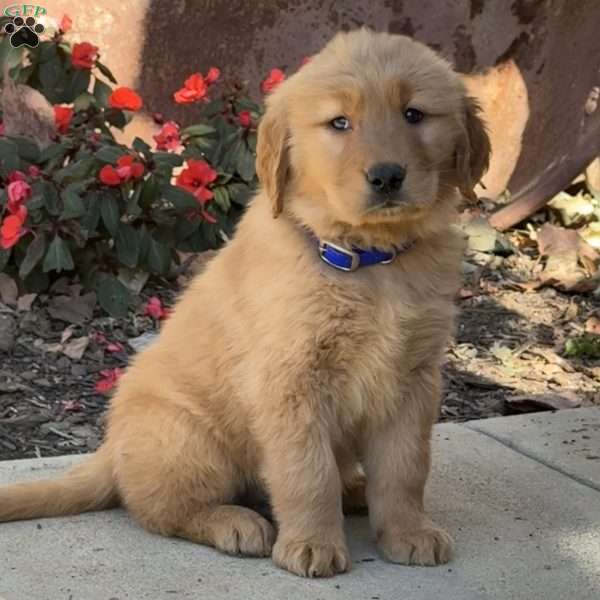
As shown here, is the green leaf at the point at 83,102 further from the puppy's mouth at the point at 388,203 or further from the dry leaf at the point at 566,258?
the puppy's mouth at the point at 388,203

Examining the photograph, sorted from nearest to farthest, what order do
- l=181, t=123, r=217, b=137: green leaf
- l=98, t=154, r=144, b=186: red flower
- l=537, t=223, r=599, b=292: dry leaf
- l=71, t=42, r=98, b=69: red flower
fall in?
l=98, t=154, r=144, b=186: red flower, l=71, t=42, r=98, b=69: red flower, l=181, t=123, r=217, b=137: green leaf, l=537, t=223, r=599, b=292: dry leaf

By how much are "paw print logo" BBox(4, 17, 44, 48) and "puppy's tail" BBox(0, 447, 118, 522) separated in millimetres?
2594

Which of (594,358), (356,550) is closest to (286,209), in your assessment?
(356,550)

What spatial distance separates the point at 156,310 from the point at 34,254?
1.83 feet

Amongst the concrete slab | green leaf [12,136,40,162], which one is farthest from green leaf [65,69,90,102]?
the concrete slab

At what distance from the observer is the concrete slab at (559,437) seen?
162 inches

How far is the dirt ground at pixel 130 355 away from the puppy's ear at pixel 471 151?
1.80m

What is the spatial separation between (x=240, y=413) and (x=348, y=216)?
2.08 feet

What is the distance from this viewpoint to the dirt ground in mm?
4531

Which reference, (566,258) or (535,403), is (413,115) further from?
(566,258)

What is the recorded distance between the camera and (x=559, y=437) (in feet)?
14.4

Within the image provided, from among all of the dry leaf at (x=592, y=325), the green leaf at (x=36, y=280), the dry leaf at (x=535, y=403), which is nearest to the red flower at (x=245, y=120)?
the green leaf at (x=36, y=280)

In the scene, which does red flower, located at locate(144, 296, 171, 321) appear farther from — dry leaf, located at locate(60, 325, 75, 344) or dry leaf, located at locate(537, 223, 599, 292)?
dry leaf, located at locate(537, 223, 599, 292)

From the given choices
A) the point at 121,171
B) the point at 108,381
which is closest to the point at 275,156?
the point at 108,381
